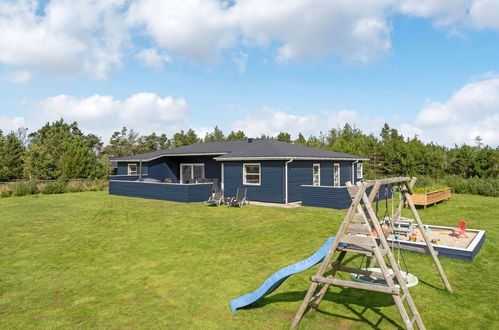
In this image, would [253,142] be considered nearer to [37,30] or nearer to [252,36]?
[252,36]

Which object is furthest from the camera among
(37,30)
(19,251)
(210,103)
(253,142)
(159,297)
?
(210,103)

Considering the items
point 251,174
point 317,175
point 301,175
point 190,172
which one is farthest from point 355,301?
point 190,172

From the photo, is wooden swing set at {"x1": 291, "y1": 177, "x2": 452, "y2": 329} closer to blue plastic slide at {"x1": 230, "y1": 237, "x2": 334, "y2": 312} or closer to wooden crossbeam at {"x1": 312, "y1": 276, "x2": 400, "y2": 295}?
wooden crossbeam at {"x1": 312, "y1": 276, "x2": 400, "y2": 295}

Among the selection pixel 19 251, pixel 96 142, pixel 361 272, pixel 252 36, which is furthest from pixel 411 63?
pixel 96 142

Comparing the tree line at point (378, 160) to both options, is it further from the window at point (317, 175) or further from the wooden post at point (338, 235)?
the wooden post at point (338, 235)

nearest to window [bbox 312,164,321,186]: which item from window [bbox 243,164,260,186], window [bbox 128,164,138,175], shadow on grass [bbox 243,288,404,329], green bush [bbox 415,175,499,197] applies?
window [bbox 243,164,260,186]

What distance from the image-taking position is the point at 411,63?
2062 cm

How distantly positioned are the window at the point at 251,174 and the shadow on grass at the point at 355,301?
532 inches

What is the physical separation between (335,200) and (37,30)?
1635cm

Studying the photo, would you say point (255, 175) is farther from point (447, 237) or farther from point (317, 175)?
point (447, 237)

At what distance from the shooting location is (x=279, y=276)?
15.2ft

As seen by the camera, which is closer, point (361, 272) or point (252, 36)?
point (361, 272)

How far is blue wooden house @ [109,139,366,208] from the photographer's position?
18141 millimetres

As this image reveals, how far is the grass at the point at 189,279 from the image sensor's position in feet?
16.1
